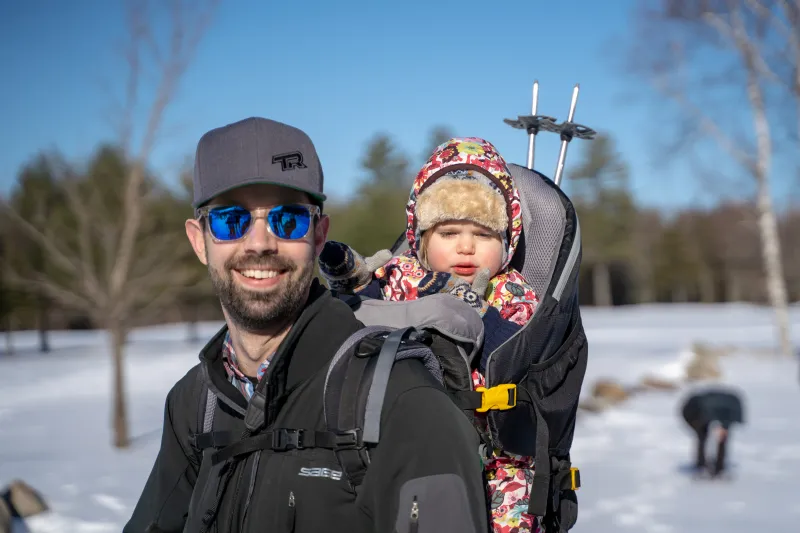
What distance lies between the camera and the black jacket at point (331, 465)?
1.47 m

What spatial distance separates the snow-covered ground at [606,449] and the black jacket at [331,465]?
5403 millimetres

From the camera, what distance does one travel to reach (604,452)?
955 centimetres

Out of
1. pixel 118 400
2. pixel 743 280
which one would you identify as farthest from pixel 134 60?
pixel 743 280

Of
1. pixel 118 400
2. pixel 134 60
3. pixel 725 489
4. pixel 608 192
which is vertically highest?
pixel 608 192

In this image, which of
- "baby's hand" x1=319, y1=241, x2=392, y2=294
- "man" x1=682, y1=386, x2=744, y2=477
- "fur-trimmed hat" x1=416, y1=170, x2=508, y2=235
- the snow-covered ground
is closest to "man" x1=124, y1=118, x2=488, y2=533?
"baby's hand" x1=319, y1=241, x2=392, y2=294

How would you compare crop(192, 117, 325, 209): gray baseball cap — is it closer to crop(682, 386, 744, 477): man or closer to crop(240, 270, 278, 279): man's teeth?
crop(240, 270, 278, 279): man's teeth

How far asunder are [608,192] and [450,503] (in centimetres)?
5911

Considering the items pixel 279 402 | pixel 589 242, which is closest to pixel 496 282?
pixel 279 402

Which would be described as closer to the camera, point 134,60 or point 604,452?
point 604,452

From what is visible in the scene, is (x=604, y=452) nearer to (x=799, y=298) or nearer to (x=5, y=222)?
(x=5, y=222)

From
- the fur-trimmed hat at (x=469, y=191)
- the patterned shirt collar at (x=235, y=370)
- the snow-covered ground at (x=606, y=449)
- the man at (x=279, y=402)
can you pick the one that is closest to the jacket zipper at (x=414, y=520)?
the man at (x=279, y=402)

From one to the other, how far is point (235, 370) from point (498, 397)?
2.50 feet

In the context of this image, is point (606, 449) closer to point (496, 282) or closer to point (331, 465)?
point (496, 282)

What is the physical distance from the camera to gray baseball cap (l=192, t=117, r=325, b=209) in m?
1.71
